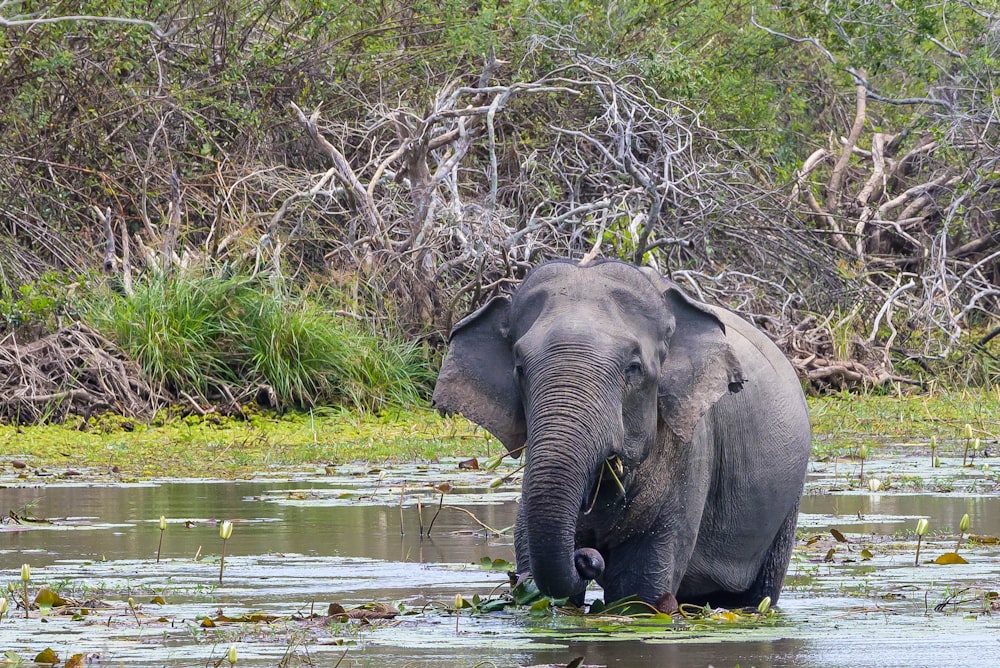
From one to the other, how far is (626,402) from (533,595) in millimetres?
926

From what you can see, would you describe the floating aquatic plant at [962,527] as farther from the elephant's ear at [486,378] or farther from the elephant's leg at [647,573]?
the elephant's ear at [486,378]

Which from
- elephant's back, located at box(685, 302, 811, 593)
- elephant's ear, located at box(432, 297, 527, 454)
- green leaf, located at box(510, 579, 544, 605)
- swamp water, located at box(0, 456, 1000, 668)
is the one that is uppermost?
elephant's ear, located at box(432, 297, 527, 454)

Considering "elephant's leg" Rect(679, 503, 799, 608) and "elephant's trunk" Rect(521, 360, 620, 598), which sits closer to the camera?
"elephant's trunk" Rect(521, 360, 620, 598)

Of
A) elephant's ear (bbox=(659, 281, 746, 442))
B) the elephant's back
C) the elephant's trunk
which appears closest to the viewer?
the elephant's trunk

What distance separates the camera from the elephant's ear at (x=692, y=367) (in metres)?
6.82

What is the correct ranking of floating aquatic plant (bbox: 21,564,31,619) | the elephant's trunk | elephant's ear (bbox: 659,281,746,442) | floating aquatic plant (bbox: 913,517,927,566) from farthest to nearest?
1. floating aquatic plant (bbox: 913,517,927,566)
2. elephant's ear (bbox: 659,281,746,442)
3. floating aquatic plant (bbox: 21,564,31,619)
4. the elephant's trunk

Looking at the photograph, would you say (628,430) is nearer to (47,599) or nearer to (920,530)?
(920,530)

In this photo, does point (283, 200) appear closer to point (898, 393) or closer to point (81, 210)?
point (81, 210)

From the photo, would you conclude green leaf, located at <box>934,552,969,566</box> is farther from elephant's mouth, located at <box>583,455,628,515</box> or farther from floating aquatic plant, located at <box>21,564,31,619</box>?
floating aquatic plant, located at <box>21,564,31,619</box>

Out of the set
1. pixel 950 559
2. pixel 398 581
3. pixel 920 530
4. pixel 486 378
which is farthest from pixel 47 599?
pixel 950 559

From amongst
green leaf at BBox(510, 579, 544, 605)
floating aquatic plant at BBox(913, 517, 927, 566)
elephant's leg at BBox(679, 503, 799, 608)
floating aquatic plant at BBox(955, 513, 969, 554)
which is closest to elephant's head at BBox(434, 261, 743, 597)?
green leaf at BBox(510, 579, 544, 605)

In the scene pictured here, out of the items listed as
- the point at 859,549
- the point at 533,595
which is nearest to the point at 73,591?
the point at 533,595

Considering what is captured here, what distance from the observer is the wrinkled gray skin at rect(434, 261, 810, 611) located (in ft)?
20.3

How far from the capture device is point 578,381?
620 centimetres
